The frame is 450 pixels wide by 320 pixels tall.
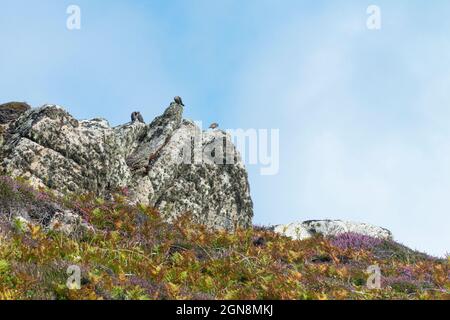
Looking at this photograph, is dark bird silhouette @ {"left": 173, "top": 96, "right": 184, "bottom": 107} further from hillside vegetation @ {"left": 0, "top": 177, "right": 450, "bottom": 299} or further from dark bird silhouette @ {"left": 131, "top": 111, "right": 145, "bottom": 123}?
hillside vegetation @ {"left": 0, "top": 177, "right": 450, "bottom": 299}

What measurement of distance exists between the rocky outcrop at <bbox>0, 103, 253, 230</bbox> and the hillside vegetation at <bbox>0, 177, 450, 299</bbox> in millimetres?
3357

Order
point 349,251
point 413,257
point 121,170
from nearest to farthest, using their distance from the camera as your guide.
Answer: point 349,251, point 413,257, point 121,170

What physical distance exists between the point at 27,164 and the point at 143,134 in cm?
686

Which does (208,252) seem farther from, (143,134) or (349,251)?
(143,134)

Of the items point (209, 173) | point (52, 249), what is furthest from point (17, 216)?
point (209, 173)

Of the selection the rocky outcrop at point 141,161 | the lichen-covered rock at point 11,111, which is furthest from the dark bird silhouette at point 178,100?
the lichen-covered rock at point 11,111

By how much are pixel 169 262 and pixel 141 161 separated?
11.7 m

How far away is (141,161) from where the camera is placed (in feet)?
87.1

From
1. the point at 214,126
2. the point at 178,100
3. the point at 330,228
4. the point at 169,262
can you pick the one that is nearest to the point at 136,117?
the point at 178,100

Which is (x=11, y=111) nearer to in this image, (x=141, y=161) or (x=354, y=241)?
(x=141, y=161)

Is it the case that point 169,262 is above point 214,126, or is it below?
below

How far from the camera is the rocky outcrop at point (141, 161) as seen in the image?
23016 millimetres

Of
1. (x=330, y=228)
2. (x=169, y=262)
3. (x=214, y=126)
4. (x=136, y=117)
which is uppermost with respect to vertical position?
(x=136, y=117)
